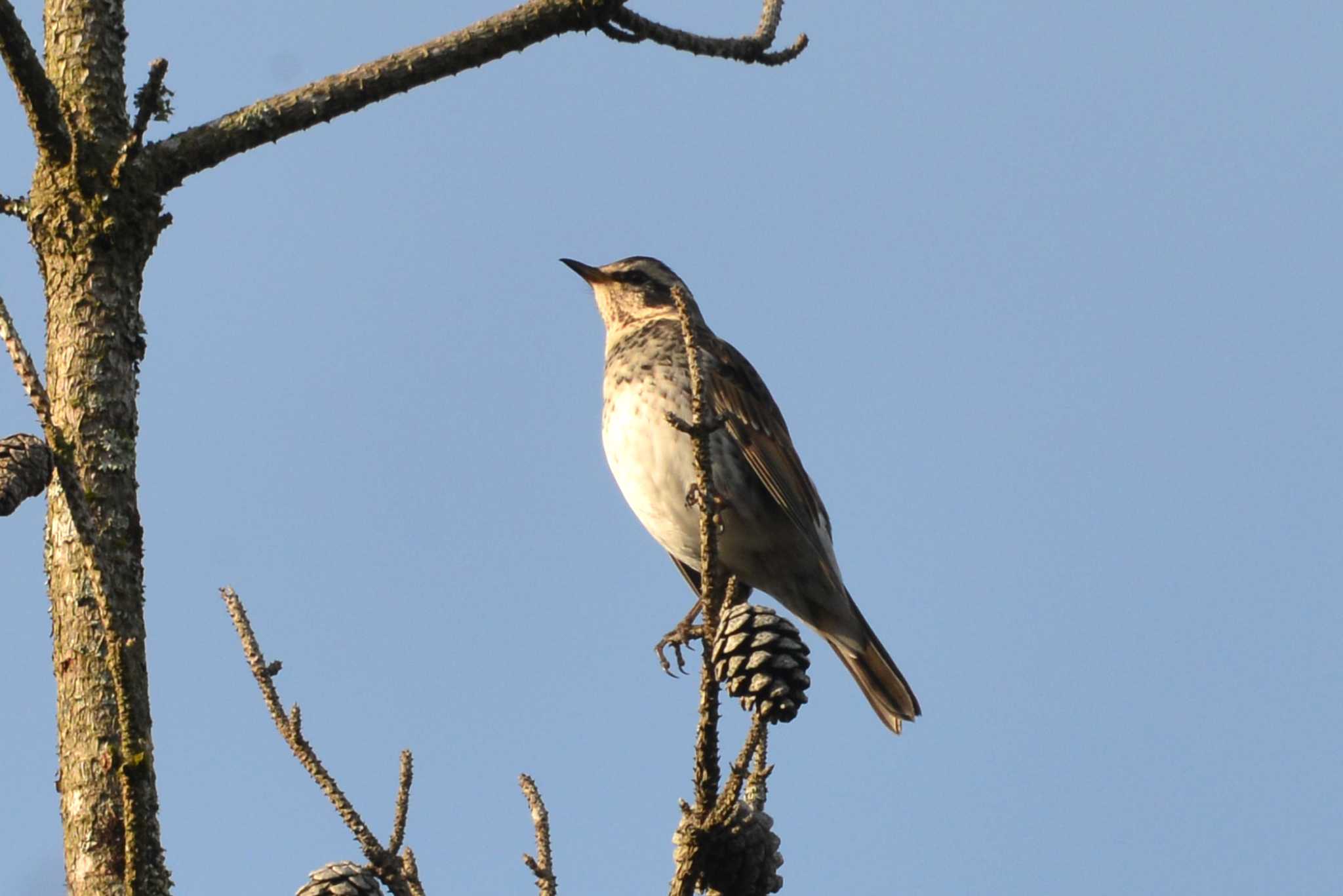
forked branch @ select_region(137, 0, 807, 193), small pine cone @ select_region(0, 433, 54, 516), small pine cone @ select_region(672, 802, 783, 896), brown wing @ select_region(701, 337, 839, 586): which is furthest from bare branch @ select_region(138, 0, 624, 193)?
brown wing @ select_region(701, 337, 839, 586)

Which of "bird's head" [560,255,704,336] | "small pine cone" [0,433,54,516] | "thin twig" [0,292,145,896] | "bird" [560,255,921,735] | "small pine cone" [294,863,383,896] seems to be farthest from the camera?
"bird's head" [560,255,704,336]

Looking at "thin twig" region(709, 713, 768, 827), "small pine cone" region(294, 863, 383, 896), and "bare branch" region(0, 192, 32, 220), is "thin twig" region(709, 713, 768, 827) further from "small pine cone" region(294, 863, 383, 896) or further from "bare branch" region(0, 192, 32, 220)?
"bare branch" region(0, 192, 32, 220)

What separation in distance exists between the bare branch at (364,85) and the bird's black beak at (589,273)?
4378 mm

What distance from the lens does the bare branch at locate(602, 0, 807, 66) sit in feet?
13.8

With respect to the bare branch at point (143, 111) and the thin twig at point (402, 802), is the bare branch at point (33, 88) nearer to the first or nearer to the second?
the bare branch at point (143, 111)

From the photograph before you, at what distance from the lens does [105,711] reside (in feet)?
9.95

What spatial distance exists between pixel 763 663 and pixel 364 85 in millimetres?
1843

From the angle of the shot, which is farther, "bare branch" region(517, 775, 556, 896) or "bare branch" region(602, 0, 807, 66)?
"bare branch" region(602, 0, 807, 66)

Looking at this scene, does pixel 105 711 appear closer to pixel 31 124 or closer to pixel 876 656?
pixel 31 124

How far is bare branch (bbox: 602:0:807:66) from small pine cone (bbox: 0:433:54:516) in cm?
186

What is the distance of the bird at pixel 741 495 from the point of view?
Result: 6.82 m

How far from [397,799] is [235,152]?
1.68m

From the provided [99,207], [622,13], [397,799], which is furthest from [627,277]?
[397,799]

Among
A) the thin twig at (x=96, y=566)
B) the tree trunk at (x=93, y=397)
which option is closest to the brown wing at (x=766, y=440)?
the tree trunk at (x=93, y=397)
